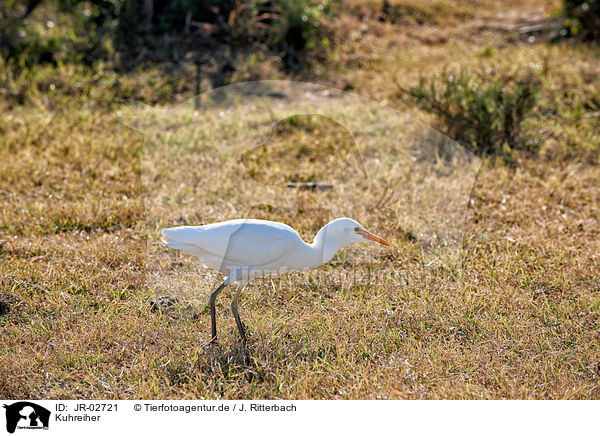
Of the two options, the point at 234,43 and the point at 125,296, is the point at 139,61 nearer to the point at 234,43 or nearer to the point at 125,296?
the point at 234,43

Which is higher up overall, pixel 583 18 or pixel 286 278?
pixel 583 18

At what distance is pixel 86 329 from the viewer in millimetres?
3031

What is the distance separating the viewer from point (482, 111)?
5488mm

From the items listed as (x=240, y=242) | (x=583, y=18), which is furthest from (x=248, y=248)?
(x=583, y=18)

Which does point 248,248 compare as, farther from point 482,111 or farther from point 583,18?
point 583,18

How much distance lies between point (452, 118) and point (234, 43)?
3383 millimetres
